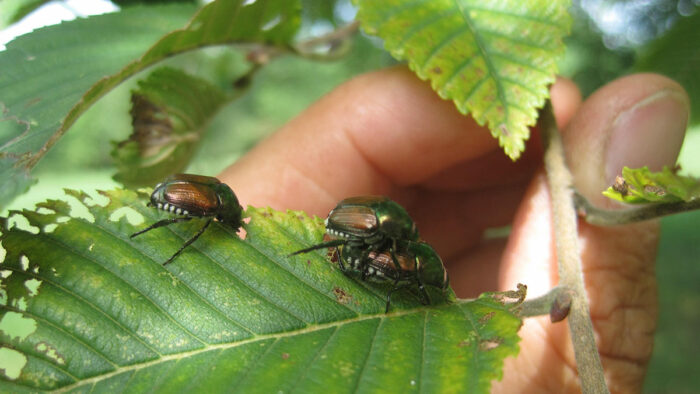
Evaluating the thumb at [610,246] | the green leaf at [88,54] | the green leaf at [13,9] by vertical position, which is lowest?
the thumb at [610,246]

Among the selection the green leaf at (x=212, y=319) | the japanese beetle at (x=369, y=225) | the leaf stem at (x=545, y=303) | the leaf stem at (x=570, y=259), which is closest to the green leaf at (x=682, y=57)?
the leaf stem at (x=570, y=259)

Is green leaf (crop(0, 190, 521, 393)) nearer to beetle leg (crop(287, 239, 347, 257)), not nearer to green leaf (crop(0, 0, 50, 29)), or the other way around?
beetle leg (crop(287, 239, 347, 257))

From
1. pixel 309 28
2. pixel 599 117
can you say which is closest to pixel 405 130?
pixel 599 117

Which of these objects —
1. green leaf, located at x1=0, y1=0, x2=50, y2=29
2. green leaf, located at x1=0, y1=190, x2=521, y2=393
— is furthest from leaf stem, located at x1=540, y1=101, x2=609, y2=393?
green leaf, located at x1=0, y1=0, x2=50, y2=29

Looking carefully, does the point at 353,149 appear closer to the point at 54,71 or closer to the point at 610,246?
the point at 610,246

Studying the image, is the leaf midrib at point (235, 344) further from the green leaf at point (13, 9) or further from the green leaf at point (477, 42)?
the green leaf at point (13, 9)

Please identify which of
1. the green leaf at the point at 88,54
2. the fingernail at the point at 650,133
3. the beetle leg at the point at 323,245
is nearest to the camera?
the green leaf at the point at 88,54

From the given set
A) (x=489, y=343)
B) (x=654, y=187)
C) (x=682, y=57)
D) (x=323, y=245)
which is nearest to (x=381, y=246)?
(x=323, y=245)
